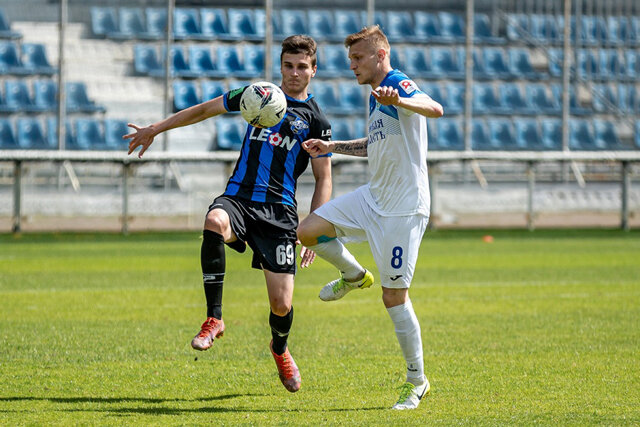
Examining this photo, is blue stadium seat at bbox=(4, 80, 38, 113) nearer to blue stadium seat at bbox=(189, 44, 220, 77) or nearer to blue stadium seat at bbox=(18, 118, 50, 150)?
blue stadium seat at bbox=(18, 118, 50, 150)

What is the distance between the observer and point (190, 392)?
5910mm

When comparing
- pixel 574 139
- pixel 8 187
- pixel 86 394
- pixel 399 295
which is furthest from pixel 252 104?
pixel 574 139

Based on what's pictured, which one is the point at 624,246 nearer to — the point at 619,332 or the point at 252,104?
the point at 619,332

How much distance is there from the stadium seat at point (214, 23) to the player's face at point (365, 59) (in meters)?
24.6

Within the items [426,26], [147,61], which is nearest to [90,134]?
[147,61]

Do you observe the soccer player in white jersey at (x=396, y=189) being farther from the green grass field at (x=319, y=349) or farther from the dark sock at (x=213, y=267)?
the dark sock at (x=213, y=267)

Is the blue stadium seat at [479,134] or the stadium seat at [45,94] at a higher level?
the stadium seat at [45,94]

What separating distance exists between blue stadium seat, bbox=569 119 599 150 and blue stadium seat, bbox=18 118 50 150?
17115 millimetres

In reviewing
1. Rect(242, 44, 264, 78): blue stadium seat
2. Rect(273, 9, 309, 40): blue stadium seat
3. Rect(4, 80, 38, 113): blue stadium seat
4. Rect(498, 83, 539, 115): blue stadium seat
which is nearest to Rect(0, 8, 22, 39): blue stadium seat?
Rect(4, 80, 38, 113): blue stadium seat

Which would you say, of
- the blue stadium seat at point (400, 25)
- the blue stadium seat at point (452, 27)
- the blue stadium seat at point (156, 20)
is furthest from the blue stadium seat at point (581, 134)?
the blue stadium seat at point (156, 20)

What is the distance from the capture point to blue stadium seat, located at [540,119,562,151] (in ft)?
104

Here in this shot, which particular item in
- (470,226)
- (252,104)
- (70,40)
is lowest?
(470,226)

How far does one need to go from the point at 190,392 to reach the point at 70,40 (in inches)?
1011

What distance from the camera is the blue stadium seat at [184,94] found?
28.1m
